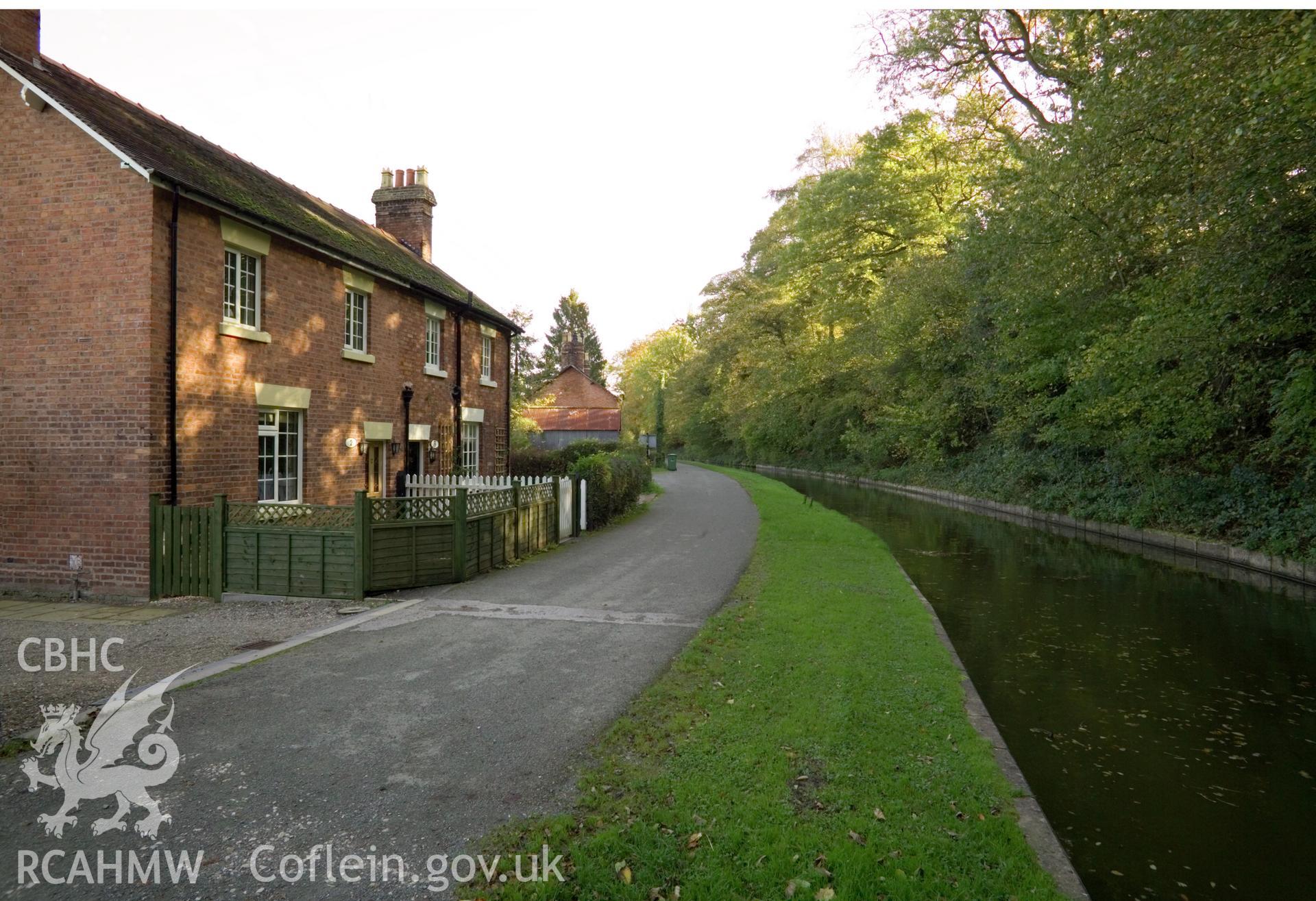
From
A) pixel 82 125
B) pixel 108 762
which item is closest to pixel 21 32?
pixel 82 125

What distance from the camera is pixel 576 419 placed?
164 ft

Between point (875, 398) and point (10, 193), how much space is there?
34732 millimetres

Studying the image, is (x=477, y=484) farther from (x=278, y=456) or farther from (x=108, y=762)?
(x=108, y=762)

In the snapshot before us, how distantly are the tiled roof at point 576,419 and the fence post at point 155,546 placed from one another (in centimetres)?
3839

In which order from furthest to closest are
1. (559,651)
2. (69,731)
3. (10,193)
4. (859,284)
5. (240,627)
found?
(859,284), (10,193), (240,627), (559,651), (69,731)

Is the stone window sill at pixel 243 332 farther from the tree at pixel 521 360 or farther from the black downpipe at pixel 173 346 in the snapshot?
the tree at pixel 521 360

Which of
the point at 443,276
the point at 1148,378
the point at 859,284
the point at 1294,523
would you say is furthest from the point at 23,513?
the point at 859,284

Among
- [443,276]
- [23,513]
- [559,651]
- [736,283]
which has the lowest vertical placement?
[559,651]

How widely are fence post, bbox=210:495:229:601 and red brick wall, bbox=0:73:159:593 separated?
35.5 inches

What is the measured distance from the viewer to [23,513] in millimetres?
10336

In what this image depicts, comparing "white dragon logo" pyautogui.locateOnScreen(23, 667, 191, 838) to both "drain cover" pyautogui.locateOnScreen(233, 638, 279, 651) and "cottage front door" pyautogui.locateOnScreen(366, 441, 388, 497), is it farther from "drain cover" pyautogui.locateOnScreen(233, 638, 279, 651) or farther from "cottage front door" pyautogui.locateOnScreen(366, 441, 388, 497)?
"cottage front door" pyautogui.locateOnScreen(366, 441, 388, 497)

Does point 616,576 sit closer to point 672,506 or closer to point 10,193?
point 10,193

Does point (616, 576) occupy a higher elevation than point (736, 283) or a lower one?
lower

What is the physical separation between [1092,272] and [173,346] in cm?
1697
